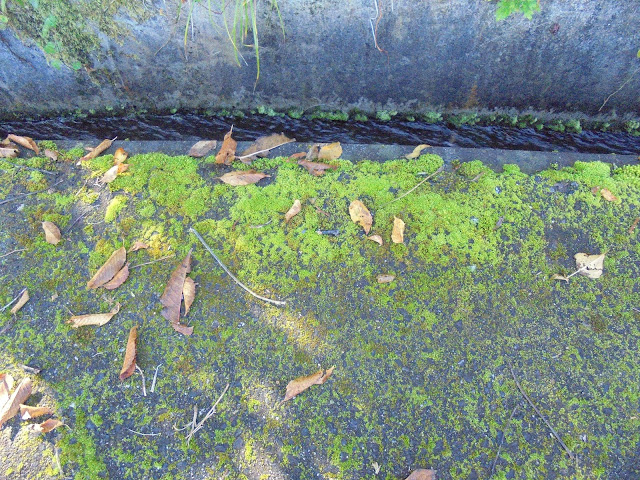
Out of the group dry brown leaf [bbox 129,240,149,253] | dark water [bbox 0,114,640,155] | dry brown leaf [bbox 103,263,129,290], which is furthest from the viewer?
dark water [bbox 0,114,640,155]

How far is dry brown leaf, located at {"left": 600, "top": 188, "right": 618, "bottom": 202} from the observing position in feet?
7.61

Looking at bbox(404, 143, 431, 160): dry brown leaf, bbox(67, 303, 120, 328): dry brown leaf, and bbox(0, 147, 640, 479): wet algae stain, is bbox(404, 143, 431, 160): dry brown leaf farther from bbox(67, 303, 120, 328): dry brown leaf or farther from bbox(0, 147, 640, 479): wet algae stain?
bbox(67, 303, 120, 328): dry brown leaf

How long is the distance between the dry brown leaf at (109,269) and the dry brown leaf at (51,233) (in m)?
0.33

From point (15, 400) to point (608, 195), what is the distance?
3.16 metres

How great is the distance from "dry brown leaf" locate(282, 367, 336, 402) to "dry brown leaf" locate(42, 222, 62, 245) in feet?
4.84

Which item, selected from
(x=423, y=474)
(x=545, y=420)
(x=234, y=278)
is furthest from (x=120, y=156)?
(x=545, y=420)

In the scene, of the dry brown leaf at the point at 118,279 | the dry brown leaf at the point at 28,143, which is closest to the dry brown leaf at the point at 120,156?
the dry brown leaf at the point at 28,143

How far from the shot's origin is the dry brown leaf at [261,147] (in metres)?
2.51

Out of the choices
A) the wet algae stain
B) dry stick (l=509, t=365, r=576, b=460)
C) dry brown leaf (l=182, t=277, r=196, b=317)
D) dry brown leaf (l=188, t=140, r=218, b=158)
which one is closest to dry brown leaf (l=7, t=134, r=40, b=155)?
the wet algae stain

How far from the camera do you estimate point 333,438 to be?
1.70 metres

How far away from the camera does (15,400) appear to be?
1750 millimetres

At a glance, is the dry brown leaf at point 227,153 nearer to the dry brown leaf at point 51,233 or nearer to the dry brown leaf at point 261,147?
the dry brown leaf at point 261,147

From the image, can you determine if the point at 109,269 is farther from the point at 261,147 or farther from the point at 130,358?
the point at 261,147

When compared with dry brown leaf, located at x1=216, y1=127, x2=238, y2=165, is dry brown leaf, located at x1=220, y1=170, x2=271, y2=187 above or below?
below
